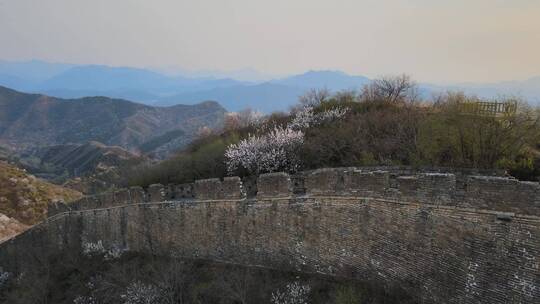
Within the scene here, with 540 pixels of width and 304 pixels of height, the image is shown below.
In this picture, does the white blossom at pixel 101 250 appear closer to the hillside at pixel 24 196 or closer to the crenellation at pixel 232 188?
the crenellation at pixel 232 188

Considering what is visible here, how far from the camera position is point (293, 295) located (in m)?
12.1

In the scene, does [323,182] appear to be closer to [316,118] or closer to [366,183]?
[366,183]

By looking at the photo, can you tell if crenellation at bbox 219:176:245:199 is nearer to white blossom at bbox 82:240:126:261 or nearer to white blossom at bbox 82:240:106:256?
white blossom at bbox 82:240:126:261

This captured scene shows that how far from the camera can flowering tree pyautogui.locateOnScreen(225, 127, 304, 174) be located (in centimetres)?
2041

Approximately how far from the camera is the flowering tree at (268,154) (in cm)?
2041

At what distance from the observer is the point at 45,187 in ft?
190

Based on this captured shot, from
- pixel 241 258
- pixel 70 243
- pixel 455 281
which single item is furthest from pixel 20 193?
pixel 455 281

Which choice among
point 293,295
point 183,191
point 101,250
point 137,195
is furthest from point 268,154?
point 293,295

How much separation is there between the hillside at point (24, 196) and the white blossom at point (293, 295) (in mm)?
42725

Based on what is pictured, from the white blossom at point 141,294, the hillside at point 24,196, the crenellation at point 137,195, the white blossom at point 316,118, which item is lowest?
the hillside at point 24,196

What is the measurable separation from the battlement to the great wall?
0.9 inches

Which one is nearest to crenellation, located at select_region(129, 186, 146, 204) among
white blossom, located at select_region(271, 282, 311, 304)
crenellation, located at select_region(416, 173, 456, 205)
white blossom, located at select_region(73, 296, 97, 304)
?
white blossom, located at select_region(73, 296, 97, 304)

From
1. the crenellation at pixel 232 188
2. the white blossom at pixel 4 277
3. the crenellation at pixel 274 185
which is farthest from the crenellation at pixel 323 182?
the white blossom at pixel 4 277

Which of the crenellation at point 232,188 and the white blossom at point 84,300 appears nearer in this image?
the crenellation at point 232,188
